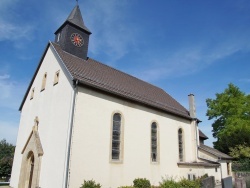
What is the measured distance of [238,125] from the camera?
3319 centimetres

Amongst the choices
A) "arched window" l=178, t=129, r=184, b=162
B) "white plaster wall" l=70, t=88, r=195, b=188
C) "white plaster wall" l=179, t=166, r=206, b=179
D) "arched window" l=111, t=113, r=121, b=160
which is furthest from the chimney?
"arched window" l=111, t=113, r=121, b=160

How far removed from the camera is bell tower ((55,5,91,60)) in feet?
62.0

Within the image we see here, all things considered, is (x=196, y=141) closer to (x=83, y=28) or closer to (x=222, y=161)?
(x=222, y=161)

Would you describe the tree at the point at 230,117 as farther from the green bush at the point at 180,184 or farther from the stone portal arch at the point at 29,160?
the stone portal arch at the point at 29,160

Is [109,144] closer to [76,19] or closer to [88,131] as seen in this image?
[88,131]

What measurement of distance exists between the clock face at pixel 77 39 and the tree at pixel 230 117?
25.8 meters

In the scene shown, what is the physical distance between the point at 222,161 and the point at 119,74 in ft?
44.1

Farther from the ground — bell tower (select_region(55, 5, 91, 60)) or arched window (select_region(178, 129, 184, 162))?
bell tower (select_region(55, 5, 91, 60))

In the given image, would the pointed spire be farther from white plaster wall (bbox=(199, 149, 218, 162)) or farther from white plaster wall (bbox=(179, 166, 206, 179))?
white plaster wall (bbox=(199, 149, 218, 162))

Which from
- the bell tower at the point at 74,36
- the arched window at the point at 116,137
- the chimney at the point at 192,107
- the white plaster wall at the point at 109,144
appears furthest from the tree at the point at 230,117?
the bell tower at the point at 74,36

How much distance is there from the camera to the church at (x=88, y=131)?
13578mm

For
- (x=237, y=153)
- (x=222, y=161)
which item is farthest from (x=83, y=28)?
(x=237, y=153)

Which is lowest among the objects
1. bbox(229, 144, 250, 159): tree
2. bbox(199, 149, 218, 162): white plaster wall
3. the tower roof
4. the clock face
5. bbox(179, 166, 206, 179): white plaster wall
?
bbox(179, 166, 206, 179): white plaster wall

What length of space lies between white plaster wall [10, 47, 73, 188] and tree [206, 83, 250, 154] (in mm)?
27179
